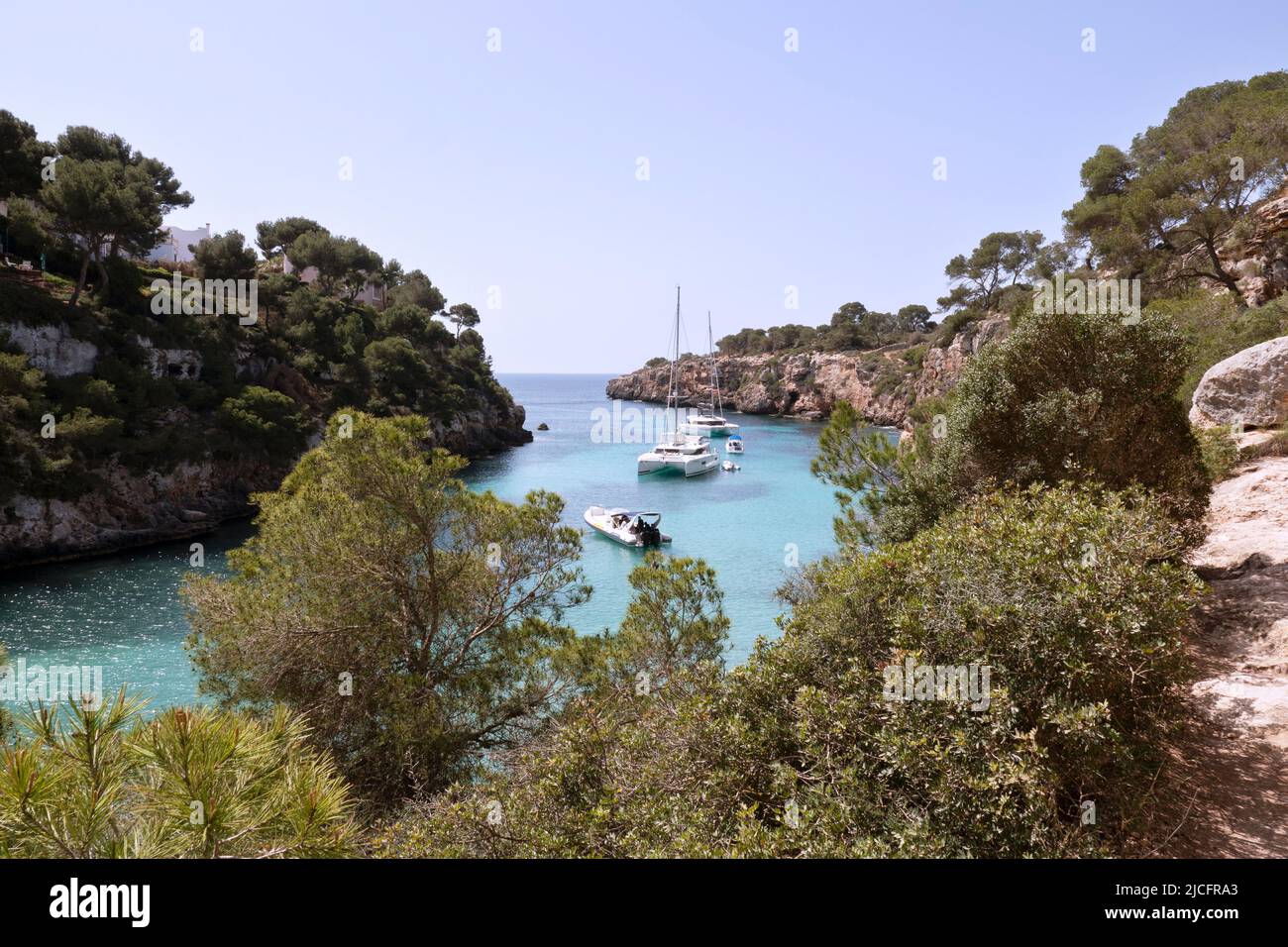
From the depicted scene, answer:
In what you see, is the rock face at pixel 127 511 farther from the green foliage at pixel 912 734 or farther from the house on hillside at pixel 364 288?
the house on hillside at pixel 364 288

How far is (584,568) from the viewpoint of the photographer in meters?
20.6

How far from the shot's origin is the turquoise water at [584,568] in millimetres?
14562

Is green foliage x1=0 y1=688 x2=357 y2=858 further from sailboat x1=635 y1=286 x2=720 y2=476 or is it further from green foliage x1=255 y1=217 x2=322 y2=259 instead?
green foliage x1=255 y1=217 x2=322 y2=259

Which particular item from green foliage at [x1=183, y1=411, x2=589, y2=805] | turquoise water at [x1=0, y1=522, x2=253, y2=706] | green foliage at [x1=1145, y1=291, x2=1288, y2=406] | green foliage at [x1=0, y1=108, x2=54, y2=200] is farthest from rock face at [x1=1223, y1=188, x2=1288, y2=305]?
green foliage at [x1=0, y1=108, x2=54, y2=200]

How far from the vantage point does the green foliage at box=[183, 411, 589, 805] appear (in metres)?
7.51

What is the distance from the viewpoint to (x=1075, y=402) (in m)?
7.61

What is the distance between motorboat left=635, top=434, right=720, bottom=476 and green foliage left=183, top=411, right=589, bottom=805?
30.9 m

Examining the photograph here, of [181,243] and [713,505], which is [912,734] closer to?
[713,505]

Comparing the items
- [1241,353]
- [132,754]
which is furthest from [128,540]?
[1241,353]

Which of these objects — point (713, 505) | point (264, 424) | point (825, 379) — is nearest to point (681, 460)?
point (713, 505)
